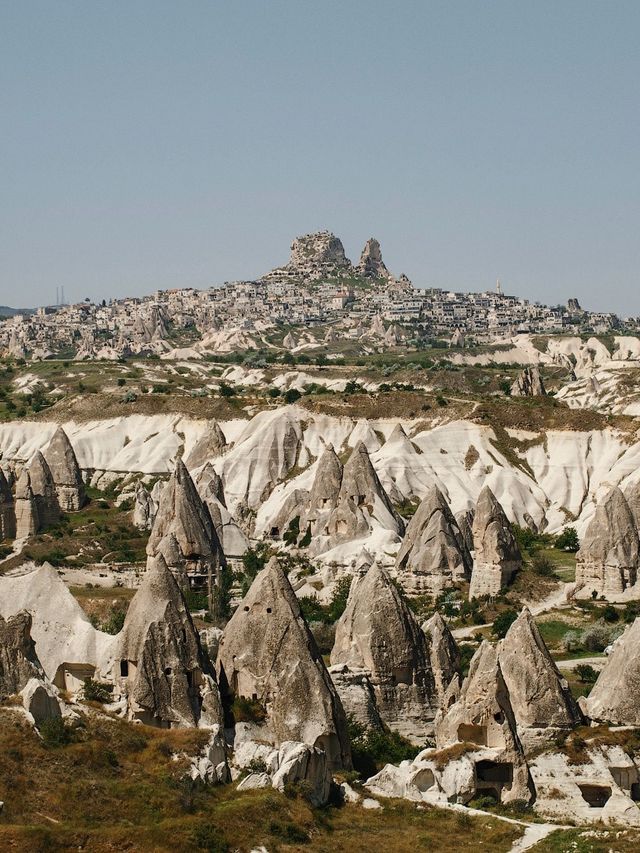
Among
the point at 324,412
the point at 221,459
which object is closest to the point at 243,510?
the point at 221,459

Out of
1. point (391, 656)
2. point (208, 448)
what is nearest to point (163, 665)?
point (391, 656)

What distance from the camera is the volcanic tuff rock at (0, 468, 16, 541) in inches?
2800

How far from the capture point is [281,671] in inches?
1105

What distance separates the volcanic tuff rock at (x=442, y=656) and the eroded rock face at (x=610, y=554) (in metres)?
18.5

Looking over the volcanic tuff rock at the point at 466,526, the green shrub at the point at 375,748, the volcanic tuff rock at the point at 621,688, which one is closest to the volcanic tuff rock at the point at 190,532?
the volcanic tuff rock at the point at 466,526

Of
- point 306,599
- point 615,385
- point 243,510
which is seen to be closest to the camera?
point 306,599

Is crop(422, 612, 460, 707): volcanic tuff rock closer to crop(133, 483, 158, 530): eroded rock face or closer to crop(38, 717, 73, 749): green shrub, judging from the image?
crop(38, 717, 73, 749): green shrub

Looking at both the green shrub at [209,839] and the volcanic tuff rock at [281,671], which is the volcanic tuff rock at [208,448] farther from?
the green shrub at [209,839]

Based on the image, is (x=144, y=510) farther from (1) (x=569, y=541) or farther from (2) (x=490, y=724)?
(2) (x=490, y=724)

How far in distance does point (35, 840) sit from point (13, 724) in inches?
171

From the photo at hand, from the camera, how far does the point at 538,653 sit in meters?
29.6

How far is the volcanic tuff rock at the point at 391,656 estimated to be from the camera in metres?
31.6

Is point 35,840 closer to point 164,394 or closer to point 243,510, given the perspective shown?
point 243,510

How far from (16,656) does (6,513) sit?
45272 mm
